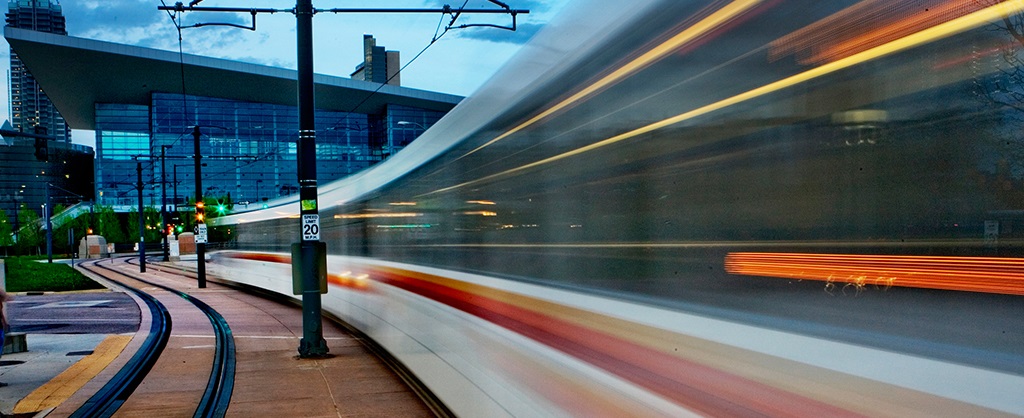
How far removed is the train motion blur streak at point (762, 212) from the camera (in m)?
1.68

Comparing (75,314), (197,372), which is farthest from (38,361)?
(75,314)

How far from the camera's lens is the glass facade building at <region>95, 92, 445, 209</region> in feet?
224

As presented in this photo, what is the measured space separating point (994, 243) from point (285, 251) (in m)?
17.4

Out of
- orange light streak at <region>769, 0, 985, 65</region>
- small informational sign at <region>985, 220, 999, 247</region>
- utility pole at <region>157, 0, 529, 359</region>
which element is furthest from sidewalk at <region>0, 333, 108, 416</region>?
small informational sign at <region>985, 220, 999, 247</region>

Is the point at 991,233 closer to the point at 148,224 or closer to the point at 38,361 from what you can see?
the point at 38,361

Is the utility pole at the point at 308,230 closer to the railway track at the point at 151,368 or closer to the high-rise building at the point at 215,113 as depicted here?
the railway track at the point at 151,368

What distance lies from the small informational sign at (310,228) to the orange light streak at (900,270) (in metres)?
9.07

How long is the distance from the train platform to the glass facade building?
5232 cm

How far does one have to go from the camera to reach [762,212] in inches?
91.5

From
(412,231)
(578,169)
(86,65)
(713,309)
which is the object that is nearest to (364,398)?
(412,231)

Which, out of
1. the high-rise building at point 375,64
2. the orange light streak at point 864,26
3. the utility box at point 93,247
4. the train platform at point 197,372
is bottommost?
the train platform at point 197,372

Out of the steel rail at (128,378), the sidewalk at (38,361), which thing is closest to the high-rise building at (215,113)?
the steel rail at (128,378)

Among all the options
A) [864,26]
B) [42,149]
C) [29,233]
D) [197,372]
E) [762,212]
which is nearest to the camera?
[864,26]

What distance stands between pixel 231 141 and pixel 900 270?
238 ft
